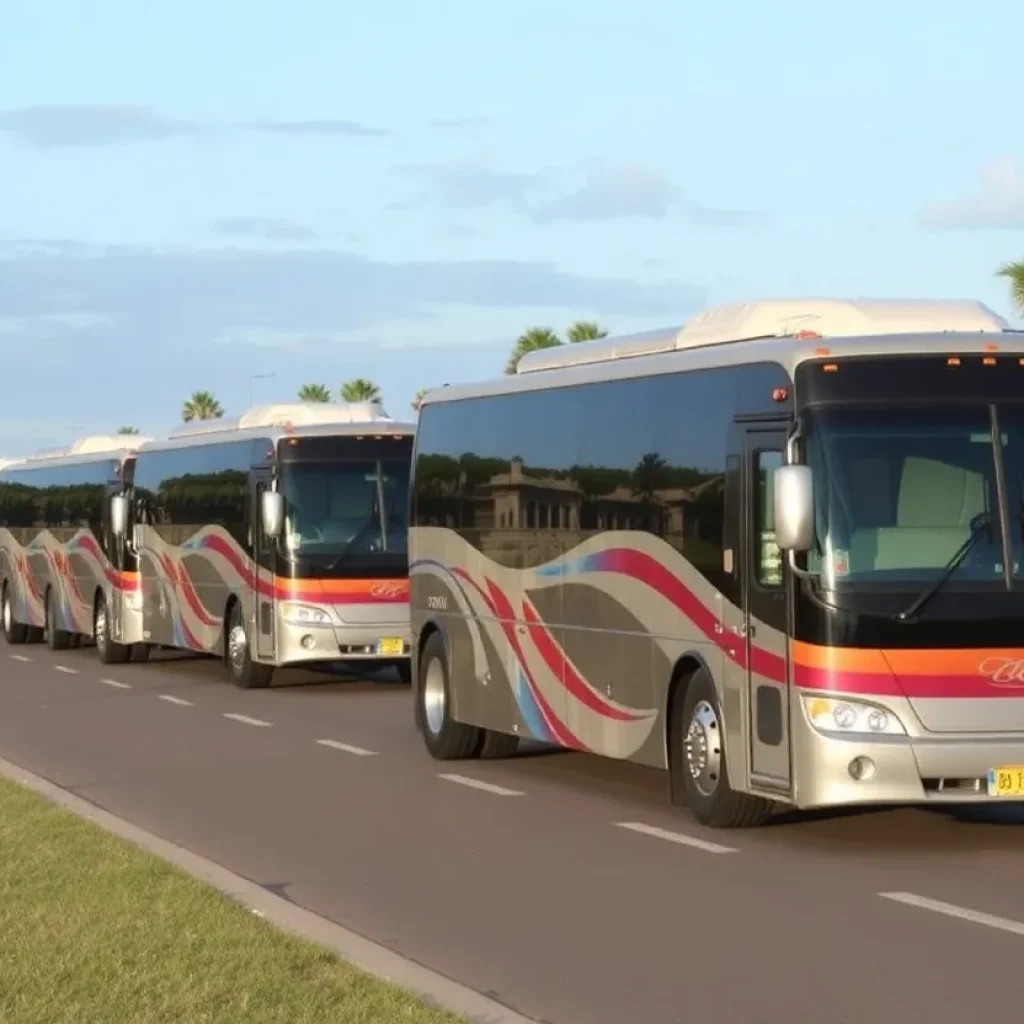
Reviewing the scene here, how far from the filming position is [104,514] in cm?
4022

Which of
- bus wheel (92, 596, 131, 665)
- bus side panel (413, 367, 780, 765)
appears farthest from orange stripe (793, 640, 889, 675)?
bus wheel (92, 596, 131, 665)

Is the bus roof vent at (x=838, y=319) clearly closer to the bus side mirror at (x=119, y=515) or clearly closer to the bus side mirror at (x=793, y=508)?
the bus side mirror at (x=793, y=508)

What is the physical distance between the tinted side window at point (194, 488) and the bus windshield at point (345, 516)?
1.07 metres

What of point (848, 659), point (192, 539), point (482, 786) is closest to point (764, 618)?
point (848, 659)

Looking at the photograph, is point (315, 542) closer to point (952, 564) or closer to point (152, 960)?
point (952, 564)

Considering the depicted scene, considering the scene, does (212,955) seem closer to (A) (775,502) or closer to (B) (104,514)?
(A) (775,502)

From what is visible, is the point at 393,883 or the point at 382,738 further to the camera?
the point at 382,738

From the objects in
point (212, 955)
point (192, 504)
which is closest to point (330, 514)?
point (192, 504)

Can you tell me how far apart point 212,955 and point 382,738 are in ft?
43.2

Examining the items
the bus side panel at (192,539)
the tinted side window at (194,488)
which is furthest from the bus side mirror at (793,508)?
the bus side panel at (192,539)

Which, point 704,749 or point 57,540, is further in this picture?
point 57,540

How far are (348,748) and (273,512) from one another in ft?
25.4

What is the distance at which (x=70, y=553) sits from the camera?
140ft

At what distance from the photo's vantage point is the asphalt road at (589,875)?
33.3ft
